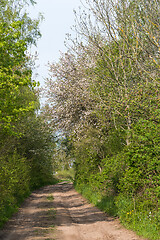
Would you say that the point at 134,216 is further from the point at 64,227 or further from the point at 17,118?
the point at 17,118

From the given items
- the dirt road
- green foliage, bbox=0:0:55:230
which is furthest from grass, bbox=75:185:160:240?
green foliage, bbox=0:0:55:230

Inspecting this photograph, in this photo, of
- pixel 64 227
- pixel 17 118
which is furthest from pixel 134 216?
pixel 17 118

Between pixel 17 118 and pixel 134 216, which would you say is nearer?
pixel 134 216

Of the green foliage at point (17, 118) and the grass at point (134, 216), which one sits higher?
the green foliage at point (17, 118)

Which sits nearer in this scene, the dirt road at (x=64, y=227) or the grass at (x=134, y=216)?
the grass at (x=134, y=216)

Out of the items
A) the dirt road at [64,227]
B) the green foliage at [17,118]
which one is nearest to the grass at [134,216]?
the dirt road at [64,227]

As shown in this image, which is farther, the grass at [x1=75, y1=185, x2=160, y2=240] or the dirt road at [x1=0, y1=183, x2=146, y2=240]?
the dirt road at [x1=0, y1=183, x2=146, y2=240]

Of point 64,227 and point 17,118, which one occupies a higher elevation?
point 17,118

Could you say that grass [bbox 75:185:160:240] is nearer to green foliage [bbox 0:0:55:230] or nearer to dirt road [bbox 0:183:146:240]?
dirt road [bbox 0:183:146:240]

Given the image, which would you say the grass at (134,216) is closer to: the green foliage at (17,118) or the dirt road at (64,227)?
the dirt road at (64,227)

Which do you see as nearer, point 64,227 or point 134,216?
point 134,216

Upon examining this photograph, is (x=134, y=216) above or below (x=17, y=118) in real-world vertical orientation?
below

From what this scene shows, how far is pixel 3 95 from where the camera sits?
485 inches

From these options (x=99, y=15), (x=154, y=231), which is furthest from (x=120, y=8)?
(x=154, y=231)
